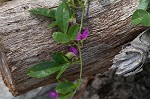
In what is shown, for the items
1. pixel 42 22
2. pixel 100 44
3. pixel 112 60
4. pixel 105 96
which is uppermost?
pixel 42 22

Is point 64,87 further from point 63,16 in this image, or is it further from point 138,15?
point 138,15

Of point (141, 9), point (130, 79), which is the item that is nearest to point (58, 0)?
point (141, 9)

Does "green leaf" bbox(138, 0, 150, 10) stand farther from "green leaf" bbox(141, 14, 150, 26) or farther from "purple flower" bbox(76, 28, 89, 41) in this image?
"purple flower" bbox(76, 28, 89, 41)

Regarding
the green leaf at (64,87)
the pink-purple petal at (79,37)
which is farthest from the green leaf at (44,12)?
the green leaf at (64,87)

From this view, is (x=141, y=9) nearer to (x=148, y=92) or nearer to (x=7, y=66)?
(x=7, y=66)

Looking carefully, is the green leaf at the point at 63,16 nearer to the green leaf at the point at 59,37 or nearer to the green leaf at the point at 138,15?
the green leaf at the point at 59,37

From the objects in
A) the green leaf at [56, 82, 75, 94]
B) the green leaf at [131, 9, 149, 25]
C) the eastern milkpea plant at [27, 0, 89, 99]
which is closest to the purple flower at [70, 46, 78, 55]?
the eastern milkpea plant at [27, 0, 89, 99]
